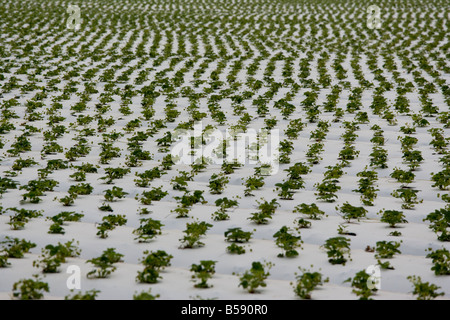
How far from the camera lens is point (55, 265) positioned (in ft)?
23.6

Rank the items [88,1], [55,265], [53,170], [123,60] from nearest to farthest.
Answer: [55,265]
[53,170]
[123,60]
[88,1]

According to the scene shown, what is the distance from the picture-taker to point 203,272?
7.07 metres

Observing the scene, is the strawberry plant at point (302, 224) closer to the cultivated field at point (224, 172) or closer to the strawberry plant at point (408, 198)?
the cultivated field at point (224, 172)

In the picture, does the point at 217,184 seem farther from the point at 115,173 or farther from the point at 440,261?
the point at 440,261

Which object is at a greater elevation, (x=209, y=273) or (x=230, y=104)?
(x=230, y=104)

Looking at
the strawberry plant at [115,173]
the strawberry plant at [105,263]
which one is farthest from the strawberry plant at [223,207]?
the strawberry plant at [115,173]

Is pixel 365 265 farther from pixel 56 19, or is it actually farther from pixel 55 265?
pixel 56 19

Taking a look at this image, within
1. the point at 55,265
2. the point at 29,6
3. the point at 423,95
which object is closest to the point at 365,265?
the point at 55,265

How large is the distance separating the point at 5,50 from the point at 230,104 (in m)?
13.3

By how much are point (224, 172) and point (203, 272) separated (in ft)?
14.8

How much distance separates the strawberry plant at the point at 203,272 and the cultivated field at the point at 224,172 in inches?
1.6

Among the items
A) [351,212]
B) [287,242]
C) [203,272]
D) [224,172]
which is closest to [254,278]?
[203,272]

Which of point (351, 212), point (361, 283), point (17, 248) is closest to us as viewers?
point (361, 283)

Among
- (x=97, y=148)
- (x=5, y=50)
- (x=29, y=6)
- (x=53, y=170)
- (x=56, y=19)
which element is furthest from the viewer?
(x=29, y=6)
